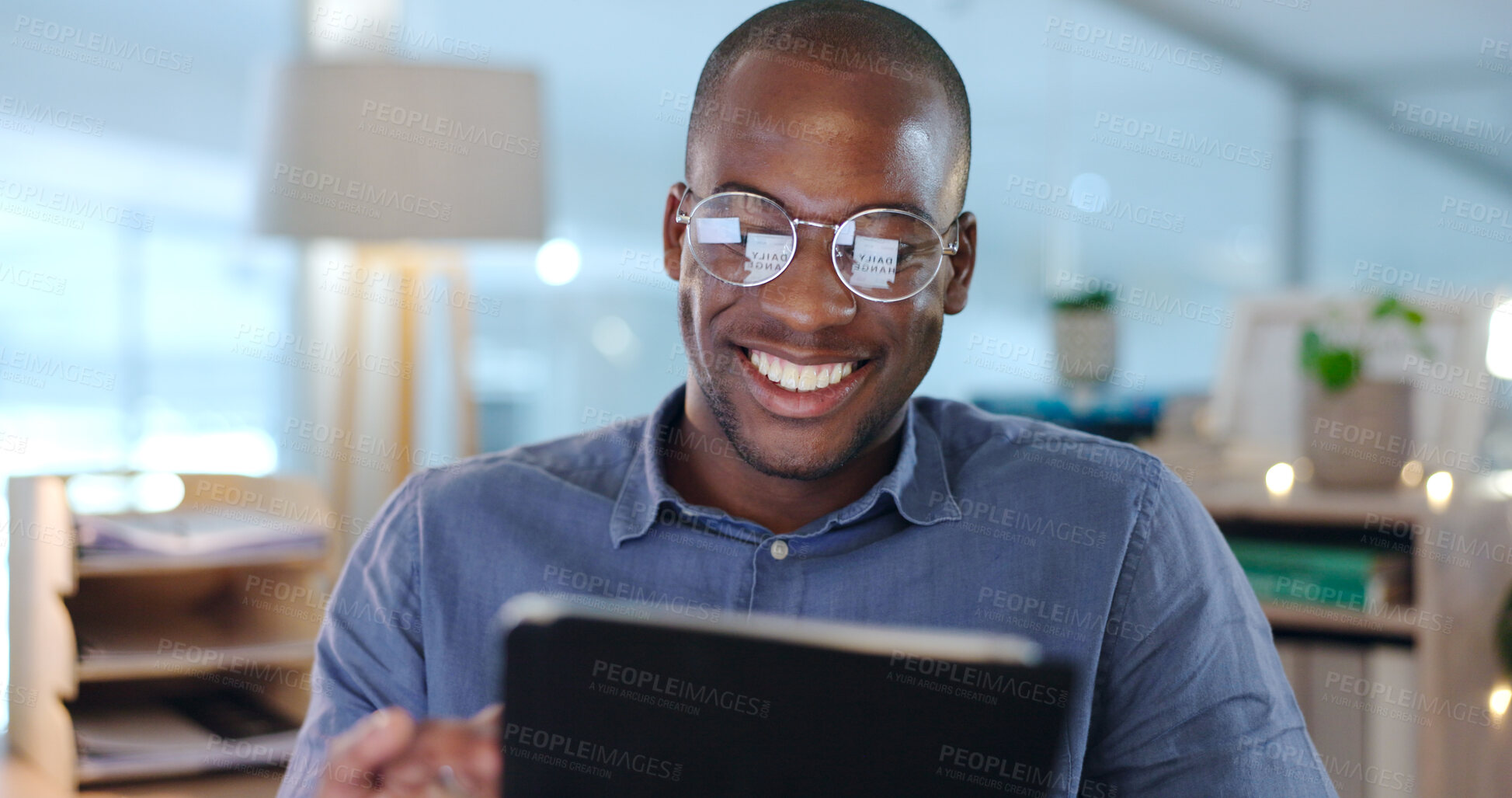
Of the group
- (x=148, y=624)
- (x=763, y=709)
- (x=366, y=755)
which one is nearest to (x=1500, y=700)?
(x=763, y=709)

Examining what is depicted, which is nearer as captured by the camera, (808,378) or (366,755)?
(366,755)

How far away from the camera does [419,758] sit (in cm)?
74

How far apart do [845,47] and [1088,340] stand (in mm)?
1491

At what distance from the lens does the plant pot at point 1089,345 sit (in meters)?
2.40

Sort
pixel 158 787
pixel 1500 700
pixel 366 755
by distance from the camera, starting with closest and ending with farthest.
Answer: pixel 366 755, pixel 158 787, pixel 1500 700

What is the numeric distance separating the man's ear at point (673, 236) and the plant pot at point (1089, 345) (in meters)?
1.41

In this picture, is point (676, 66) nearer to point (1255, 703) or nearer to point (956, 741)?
point (1255, 703)

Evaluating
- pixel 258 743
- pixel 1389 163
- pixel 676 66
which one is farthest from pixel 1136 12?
pixel 258 743

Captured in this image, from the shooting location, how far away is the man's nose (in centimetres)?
100

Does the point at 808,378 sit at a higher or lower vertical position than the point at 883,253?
lower

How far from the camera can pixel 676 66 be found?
309 cm

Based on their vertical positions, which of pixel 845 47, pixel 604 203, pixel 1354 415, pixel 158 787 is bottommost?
pixel 158 787

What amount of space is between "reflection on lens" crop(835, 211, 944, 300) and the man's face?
11 mm

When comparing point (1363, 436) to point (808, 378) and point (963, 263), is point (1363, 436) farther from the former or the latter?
point (808, 378)
